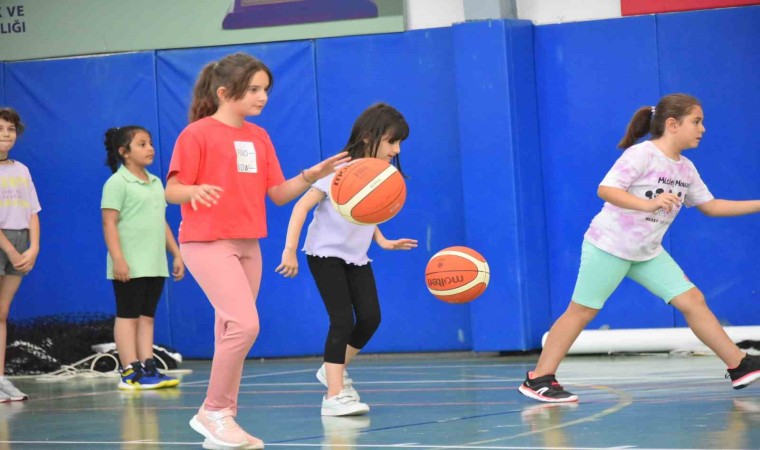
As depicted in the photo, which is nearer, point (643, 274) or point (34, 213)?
point (643, 274)

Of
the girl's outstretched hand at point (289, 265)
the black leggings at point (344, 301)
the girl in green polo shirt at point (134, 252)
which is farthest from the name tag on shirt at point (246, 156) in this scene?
the girl in green polo shirt at point (134, 252)

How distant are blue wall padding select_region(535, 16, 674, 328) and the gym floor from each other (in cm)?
65

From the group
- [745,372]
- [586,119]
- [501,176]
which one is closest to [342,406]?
[745,372]

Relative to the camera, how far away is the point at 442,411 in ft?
22.2

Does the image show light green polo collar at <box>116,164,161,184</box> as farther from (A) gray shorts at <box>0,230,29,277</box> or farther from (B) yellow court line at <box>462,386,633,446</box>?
(B) yellow court line at <box>462,386,633,446</box>

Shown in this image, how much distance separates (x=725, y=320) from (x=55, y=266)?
20.6 feet

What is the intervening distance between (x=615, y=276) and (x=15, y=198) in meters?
4.27

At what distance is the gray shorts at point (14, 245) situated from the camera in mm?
8469

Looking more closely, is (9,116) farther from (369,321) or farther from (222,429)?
(222,429)

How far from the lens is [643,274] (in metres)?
6.96

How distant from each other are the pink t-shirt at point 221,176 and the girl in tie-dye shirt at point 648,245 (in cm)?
205

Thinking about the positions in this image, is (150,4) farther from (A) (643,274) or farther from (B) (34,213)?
(A) (643,274)

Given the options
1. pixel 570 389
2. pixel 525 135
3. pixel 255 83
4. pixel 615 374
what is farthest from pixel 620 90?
pixel 255 83

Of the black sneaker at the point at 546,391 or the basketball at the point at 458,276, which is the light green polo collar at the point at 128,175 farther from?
the black sneaker at the point at 546,391
